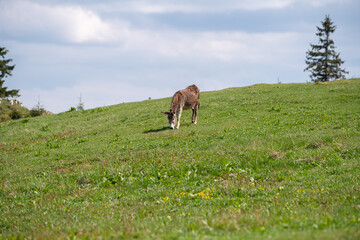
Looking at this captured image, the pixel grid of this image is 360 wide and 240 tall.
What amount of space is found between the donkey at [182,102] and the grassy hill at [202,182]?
195cm

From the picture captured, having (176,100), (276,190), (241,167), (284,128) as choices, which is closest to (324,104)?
(284,128)

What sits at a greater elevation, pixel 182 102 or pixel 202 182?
pixel 182 102

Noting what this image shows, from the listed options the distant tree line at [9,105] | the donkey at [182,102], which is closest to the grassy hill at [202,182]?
the donkey at [182,102]

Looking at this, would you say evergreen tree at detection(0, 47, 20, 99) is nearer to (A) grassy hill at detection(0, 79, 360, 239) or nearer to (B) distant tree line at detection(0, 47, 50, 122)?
(B) distant tree line at detection(0, 47, 50, 122)

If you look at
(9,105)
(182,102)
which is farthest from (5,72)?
(182,102)

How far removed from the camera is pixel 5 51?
2778 inches

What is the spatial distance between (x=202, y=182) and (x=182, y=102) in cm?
1410

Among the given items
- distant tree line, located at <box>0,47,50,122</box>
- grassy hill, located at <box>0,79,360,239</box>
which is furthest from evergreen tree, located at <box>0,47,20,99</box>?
grassy hill, located at <box>0,79,360,239</box>

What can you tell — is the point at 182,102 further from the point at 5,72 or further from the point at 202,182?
the point at 5,72

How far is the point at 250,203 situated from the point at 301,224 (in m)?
3.15

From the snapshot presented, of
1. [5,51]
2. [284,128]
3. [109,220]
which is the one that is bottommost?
[109,220]

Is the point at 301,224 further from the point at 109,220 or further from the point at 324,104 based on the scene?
the point at 324,104

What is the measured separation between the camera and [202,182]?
12.8m

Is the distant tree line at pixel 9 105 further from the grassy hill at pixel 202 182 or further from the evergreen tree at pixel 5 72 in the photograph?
the grassy hill at pixel 202 182
